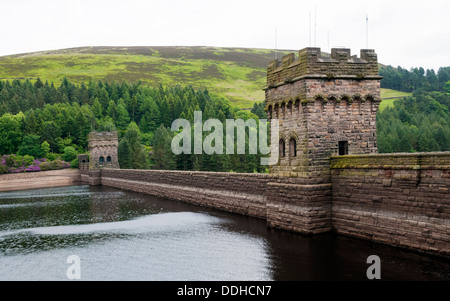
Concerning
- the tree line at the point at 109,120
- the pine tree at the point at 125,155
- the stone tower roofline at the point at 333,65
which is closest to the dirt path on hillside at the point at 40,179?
the pine tree at the point at 125,155

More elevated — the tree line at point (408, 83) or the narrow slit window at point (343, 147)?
the tree line at point (408, 83)

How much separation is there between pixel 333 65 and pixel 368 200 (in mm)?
6242

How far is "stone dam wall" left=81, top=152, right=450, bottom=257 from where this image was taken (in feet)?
47.9

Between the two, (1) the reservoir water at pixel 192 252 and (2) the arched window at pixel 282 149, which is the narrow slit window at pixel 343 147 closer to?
(2) the arched window at pixel 282 149

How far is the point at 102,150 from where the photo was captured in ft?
229

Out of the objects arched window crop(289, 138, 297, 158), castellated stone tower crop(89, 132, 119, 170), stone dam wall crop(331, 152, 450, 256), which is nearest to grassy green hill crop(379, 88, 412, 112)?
castellated stone tower crop(89, 132, 119, 170)

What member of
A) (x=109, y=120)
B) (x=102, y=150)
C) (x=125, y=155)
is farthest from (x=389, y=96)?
(x=102, y=150)

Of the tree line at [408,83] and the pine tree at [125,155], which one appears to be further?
the tree line at [408,83]

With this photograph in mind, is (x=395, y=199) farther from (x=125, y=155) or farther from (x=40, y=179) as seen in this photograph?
(x=125, y=155)

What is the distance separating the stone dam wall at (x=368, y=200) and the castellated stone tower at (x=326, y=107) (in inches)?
33.5

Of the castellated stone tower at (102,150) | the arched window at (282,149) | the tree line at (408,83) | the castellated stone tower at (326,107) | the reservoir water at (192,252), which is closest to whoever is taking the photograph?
the reservoir water at (192,252)

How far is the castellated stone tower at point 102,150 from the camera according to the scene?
227 feet
